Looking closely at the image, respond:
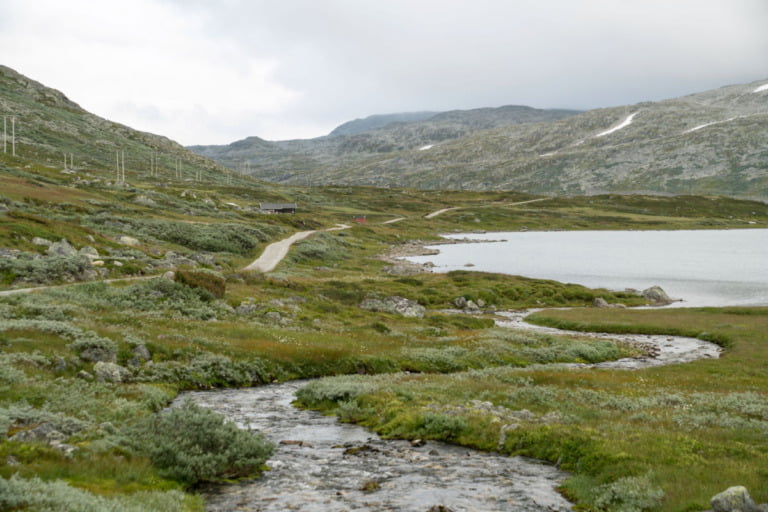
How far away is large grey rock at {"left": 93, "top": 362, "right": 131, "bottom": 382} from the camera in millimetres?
23234

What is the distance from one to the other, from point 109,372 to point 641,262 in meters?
122

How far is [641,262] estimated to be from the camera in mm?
122750

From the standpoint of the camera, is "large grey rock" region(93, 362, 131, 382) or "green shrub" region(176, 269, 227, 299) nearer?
"large grey rock" region(93, 362, 131, 382)

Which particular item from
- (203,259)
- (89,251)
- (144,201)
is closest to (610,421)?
(89,251)

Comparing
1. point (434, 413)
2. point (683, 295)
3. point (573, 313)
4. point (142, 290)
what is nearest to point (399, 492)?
point (434, 413)

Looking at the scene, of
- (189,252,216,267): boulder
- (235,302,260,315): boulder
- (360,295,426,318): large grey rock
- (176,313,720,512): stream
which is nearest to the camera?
(176,313,720,512): stream

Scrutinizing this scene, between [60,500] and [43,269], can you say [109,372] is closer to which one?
[60,500]

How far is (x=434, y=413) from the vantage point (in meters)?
20.5

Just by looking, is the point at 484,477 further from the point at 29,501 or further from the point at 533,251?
the point at 533,251

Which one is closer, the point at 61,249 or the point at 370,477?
the point at 370,477

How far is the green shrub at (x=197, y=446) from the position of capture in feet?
46.9

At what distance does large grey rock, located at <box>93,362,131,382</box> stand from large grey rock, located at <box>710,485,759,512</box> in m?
22.4

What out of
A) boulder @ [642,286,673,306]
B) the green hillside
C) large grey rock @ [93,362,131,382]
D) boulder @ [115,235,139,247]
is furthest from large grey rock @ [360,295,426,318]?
boulder @ [642,286,673,306]

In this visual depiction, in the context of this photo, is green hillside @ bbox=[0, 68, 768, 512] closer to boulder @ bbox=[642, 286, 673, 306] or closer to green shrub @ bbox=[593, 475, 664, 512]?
green shrub @ bbox=[593, 475, 664, 512]
